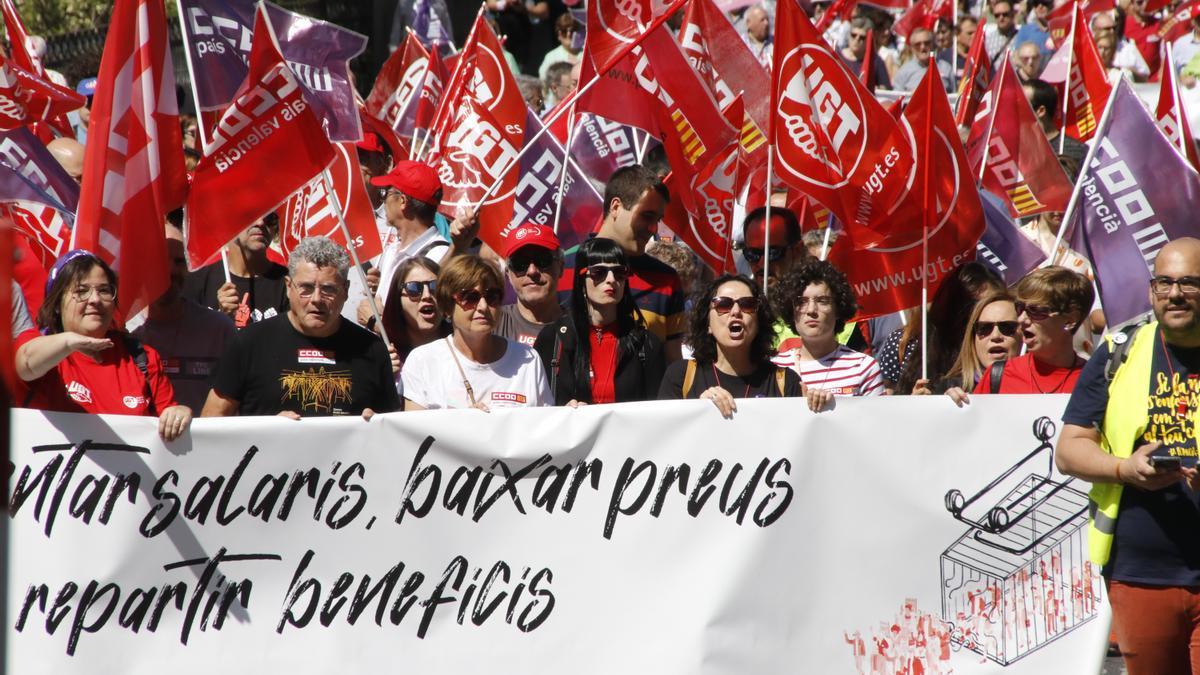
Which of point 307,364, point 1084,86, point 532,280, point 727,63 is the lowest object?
point 307,364

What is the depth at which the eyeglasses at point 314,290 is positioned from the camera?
6.35 meters

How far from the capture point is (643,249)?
794 cm

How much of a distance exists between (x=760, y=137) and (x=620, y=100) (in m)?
0.93

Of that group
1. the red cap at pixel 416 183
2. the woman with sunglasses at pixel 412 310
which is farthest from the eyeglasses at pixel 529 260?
the red cap at pixel 416 183

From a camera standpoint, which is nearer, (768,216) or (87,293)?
(87,293)

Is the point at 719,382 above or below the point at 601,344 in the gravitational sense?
below

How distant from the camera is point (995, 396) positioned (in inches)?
247

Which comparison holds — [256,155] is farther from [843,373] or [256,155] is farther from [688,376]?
[843,373]

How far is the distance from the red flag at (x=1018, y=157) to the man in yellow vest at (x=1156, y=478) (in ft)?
14.3

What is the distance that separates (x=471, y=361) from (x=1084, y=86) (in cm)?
624

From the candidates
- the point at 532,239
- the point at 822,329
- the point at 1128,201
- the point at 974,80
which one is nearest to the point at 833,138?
the point at 822,329

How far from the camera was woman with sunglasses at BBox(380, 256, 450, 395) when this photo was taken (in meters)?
7.47

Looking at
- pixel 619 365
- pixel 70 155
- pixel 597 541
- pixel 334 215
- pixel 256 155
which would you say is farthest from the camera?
pixel 70 155

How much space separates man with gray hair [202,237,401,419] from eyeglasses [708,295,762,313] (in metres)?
1.34
